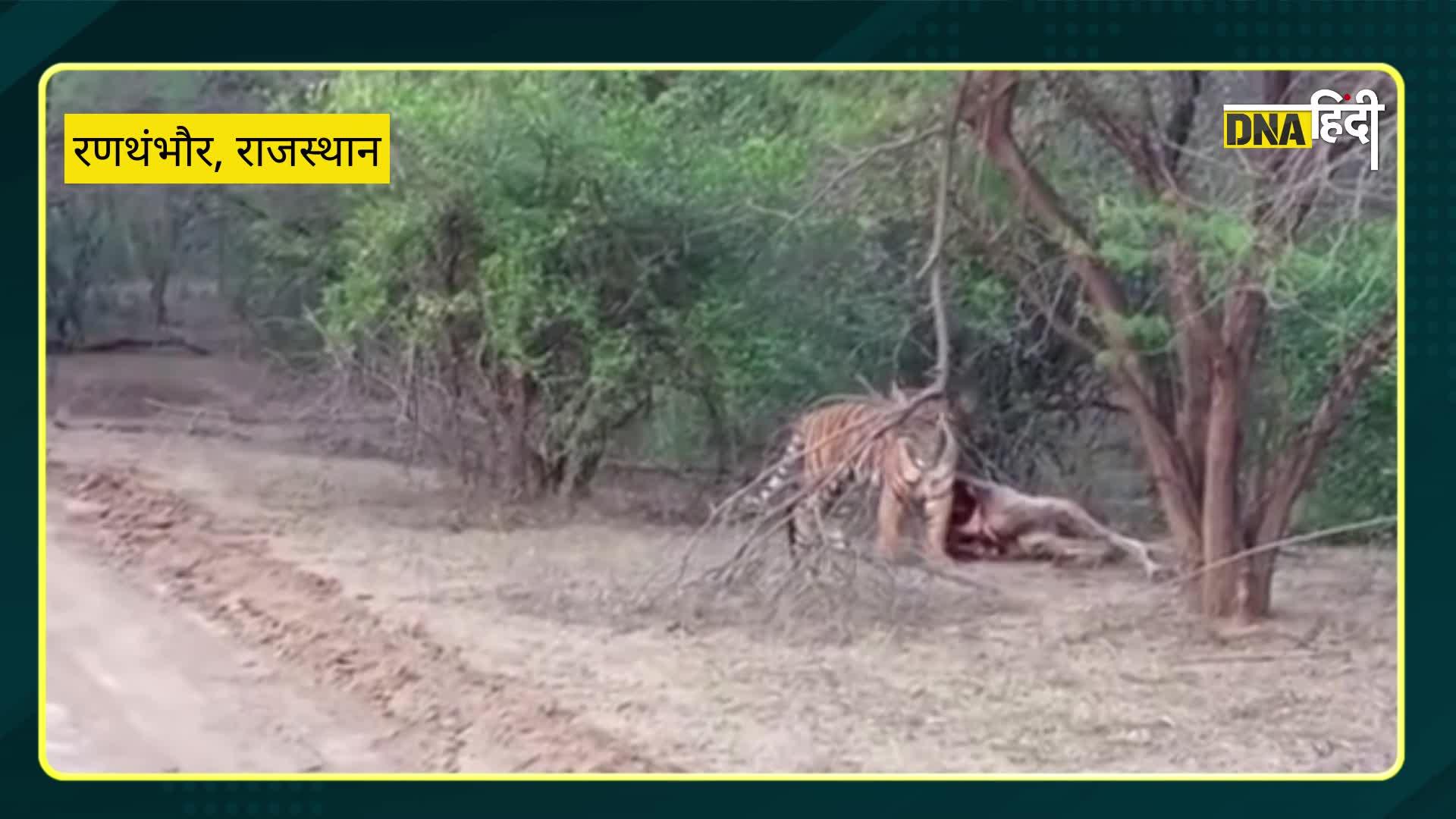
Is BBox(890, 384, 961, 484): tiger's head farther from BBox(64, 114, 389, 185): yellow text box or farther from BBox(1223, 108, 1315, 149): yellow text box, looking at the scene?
BBox(64, 114, 389, 185): yellow text box

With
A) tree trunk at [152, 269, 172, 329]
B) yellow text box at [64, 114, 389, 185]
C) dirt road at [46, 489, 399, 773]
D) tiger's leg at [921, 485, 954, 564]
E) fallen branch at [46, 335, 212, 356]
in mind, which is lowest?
dirt road at [46, 489, 399, 773]

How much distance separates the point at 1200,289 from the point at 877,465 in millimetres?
575

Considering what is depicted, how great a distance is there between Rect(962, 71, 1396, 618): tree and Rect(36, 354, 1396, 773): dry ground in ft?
0.42

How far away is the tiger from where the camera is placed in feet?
10.2

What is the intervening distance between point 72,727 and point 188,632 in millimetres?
236

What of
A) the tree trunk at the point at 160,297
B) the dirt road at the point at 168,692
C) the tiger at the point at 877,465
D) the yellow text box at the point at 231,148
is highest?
the yellow text box at the point at 231,148

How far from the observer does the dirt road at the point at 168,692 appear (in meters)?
3.10

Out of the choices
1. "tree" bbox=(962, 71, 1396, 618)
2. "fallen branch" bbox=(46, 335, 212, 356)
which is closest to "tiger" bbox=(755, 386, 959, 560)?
"tree" bbox=(962, 71, 1396, 618)

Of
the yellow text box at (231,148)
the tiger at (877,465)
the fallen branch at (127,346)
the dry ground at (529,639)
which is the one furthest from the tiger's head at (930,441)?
the fallen branch at (127,346)

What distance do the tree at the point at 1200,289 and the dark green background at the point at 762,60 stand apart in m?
0.06

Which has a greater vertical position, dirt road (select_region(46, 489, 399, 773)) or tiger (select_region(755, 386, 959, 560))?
tiger (select_region(755, 386, 959, 560))

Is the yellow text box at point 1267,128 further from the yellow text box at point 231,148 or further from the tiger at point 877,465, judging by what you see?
the yellow text box at point 231,148

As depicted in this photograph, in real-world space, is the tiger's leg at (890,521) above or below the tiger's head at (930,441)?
below

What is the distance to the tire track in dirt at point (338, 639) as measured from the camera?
310 centimetres
